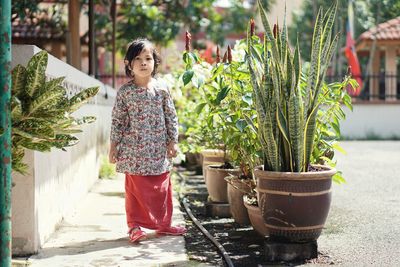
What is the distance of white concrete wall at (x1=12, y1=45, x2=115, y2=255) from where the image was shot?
3904mm

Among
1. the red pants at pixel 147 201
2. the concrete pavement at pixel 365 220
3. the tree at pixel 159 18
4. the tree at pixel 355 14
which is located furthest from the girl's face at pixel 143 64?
the tree at pixel 355 14

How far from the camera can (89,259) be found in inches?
156

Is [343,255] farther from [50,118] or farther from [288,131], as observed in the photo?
[50,118]

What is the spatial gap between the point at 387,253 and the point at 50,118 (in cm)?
238

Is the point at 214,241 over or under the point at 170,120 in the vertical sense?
under

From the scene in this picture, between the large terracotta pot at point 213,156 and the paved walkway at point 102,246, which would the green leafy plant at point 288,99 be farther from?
the large terracotta pot at point 213,156

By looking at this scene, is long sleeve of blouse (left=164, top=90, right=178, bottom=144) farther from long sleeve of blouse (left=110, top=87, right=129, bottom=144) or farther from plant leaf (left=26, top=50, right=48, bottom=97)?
plant leaf (left=26, top=50, right=48, bottom=97)

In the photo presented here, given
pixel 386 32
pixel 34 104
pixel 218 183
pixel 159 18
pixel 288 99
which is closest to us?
pixel 34 104

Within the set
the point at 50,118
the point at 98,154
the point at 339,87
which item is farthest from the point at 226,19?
the point at 50,118

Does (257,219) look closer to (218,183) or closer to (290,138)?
(290,138)

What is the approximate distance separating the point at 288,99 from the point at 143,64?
1.13 m

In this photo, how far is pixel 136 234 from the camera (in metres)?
4.49

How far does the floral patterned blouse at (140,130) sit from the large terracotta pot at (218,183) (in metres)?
1.15

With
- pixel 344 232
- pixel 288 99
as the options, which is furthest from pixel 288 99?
pixel 344 232
